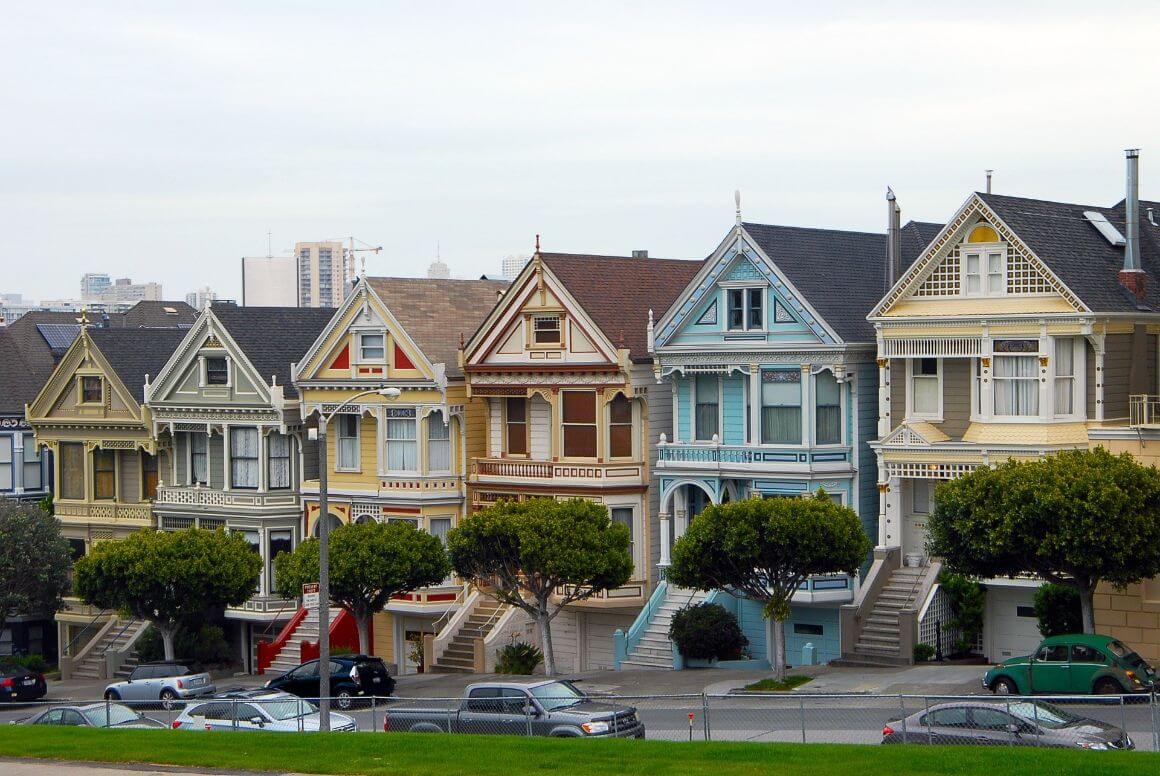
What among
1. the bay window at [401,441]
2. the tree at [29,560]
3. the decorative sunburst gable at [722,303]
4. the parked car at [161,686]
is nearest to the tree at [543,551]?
the decorative sunburst gable at [722,303]

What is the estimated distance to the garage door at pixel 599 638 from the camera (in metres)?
49.8

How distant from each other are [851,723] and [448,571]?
18.9 meters

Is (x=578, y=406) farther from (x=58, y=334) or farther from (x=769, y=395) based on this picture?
(x=58, y=334)

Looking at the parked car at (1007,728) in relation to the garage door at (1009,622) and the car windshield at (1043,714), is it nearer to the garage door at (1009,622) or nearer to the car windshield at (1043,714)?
the car windshield at (1043,714)

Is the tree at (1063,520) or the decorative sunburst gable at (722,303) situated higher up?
the decorative sunburst gable at (722,303)

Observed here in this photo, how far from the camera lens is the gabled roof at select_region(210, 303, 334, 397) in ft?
185

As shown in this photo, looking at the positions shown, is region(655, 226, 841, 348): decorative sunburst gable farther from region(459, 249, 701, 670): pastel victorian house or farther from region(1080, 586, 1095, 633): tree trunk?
region(1080, 586, 1095, 633): tree trunk

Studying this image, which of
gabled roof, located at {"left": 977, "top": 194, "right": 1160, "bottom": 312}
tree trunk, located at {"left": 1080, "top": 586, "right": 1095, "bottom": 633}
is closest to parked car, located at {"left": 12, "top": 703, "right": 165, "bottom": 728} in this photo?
tree trunk, located at {"left": 1080, "top": 586, "right": 1095, "bottom": 633}

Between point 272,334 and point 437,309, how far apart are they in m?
6.86

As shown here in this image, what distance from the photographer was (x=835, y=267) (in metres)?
47.8

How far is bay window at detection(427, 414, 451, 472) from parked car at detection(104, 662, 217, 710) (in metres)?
9.40

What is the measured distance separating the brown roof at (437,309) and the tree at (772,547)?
12.8 m

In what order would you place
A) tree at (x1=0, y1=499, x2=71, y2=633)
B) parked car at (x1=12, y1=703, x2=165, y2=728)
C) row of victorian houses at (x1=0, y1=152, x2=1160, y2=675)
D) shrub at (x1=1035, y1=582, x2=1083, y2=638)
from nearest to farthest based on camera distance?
1. parked car at (x1=12, y1=703, x2=165, y2=728)
2. shrub at (x1=1035, y1=582, x2=1083, y2=638)
3. row of victorian houses at (x1=0, y1=152, x2=1160, y2=675)
4. tree at (x1=0, y1=499, x2=71, y2=633)

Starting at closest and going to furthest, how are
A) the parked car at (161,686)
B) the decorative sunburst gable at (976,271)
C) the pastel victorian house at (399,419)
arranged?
the decorative sunburst gable at (976,271), the parked car at (161,686), the pastel victorian house at (399,419)
